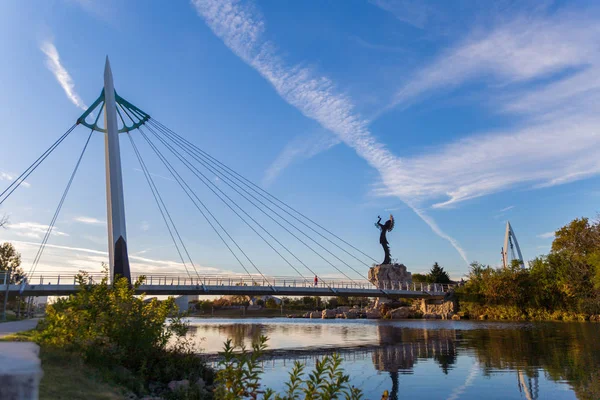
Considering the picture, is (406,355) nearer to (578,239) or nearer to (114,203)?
(114,203)

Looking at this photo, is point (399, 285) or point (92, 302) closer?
point (92, 302)

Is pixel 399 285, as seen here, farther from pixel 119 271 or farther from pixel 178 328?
pixel 178 328

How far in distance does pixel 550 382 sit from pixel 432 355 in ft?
28.9

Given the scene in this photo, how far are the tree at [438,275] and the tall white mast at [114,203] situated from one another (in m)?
79.4

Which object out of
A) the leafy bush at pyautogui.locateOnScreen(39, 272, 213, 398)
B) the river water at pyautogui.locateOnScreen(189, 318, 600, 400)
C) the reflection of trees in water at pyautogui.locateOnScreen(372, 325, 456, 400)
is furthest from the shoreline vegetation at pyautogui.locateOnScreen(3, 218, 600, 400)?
the reflection of trees in water at pyautogui.locateOnScreen(372, 325, 456, 400)

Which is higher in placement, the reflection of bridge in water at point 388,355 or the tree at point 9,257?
the tree at point 9,257

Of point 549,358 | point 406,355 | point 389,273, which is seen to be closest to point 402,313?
point 389,273

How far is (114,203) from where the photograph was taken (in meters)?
29.7

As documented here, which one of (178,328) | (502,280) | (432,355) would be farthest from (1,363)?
(502,280)

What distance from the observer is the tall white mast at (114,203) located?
2867 centimetres

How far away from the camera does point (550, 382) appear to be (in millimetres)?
15742

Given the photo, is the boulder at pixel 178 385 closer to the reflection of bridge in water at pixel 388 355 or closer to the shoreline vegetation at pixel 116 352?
the shoreline vegetation at pixel 116 352

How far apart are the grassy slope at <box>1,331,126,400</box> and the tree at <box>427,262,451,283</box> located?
301 ft

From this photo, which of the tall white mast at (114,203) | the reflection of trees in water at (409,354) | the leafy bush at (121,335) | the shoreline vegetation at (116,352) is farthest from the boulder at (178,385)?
the tall white mast at (114,203)
